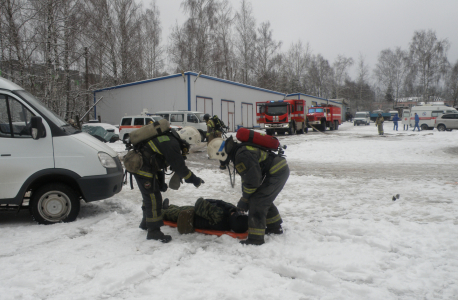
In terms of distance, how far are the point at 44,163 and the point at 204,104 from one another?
74.0ft

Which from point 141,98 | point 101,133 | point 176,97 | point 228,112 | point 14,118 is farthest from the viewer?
point 228,112

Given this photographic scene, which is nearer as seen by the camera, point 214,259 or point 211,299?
point 211,299

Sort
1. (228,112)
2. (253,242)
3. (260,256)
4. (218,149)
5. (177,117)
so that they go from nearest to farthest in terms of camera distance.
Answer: (260,256) < (253,242) < (218,149) < (177,117) < (228,112)

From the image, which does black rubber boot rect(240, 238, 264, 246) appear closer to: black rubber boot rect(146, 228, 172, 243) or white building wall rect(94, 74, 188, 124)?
black rubber boot rect(146, 228, 172, 243)

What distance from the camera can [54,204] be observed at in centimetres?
488

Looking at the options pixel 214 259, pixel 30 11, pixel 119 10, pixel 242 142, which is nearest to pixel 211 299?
pixel 214 259

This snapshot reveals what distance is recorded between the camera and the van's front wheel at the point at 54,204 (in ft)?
15.8

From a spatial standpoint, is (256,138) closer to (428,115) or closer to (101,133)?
(101,133)

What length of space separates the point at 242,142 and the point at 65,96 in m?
20.2

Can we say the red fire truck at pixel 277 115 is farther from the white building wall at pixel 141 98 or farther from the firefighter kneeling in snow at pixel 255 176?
the firefighter kneeling in snow at pixel 255 176

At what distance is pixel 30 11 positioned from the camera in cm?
1700

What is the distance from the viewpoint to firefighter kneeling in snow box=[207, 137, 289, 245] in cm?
384

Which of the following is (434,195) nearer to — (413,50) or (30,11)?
(30,11)

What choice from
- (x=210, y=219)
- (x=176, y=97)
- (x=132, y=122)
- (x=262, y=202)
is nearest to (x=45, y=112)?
(x=210, y=219)
